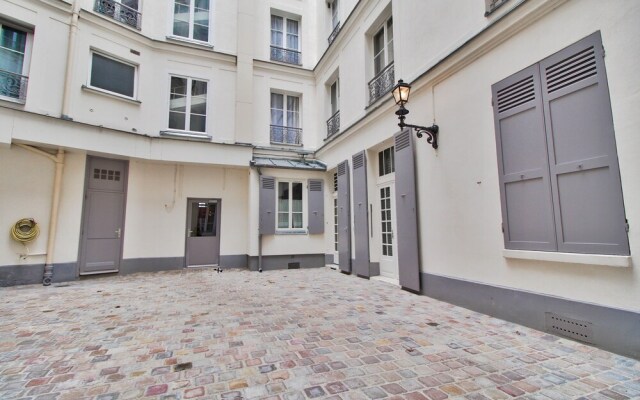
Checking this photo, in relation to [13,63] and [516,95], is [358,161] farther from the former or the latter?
[13,63]

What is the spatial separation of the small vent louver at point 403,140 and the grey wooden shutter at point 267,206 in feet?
13.6

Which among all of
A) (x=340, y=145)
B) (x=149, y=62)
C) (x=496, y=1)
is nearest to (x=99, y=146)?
(x=149, y=62)

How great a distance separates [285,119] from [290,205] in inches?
119

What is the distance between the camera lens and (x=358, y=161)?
7.47 m

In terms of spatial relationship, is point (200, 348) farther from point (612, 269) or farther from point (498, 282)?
point (612, 269)

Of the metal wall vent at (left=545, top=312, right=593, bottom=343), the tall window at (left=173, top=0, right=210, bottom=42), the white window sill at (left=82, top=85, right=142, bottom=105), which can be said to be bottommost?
the metal wall vent at (left=545, top=312, right=593, bottom=343)

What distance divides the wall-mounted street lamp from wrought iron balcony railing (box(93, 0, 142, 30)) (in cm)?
755

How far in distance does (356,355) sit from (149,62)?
29.8 feet

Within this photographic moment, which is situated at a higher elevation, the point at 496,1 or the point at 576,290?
the point at 496,1

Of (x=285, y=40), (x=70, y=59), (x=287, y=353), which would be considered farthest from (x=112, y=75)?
(x=287, y=353)

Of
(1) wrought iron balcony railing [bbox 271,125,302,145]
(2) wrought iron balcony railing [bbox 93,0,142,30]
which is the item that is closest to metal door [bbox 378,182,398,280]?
(1) wrought iron balcony railing [bbox 271,125,302,145]

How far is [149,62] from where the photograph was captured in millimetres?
8328

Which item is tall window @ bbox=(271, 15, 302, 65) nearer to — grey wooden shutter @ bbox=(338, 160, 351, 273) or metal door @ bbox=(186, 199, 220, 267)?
grey wooden shutter @ bbox=(338, 160, 351, 273)

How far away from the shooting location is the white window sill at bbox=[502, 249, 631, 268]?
8.95 feet
